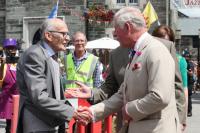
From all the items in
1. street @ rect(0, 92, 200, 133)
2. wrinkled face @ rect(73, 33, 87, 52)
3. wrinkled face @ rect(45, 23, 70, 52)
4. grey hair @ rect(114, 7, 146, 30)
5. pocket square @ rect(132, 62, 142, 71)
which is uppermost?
grey hair @ rect(114, 7, 146, 30)

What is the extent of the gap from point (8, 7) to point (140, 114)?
76.6 ft

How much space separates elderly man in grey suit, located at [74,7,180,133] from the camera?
3.86 meters

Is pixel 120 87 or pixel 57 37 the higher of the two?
pixel 57 37

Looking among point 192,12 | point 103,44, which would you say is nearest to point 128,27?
point 103,44

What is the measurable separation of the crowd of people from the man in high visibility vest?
1.75 metres

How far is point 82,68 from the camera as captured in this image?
7254mm

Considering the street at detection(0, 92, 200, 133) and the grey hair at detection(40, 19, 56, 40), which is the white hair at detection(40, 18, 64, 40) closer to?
the grey hair at detection(40, 19, 56, 40)

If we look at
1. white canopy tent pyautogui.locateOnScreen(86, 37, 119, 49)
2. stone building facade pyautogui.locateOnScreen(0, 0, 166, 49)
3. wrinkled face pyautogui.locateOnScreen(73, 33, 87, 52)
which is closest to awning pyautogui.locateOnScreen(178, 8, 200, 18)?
stone building facade pyautogui.locateOnScreen(0, 0, 166, 49)

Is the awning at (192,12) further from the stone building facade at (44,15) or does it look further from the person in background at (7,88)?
the person in background at (7,88)

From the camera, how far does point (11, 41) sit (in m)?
8.36

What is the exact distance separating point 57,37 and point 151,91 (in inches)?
46.0

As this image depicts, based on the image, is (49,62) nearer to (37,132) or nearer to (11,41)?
(37,132)

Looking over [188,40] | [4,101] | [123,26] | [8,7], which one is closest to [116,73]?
[123,26]

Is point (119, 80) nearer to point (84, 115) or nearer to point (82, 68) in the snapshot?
point (84, 115)
